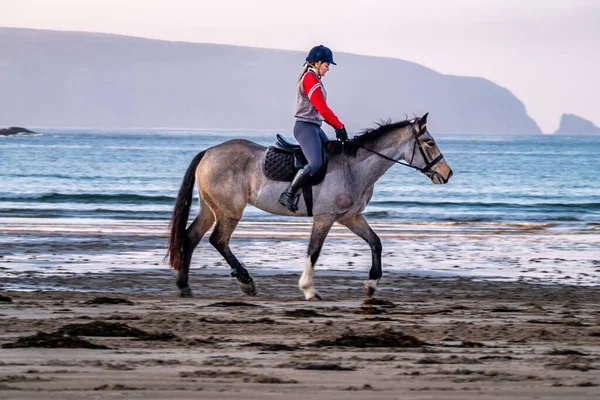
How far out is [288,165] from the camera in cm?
1044

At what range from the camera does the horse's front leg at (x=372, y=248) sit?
10.5m

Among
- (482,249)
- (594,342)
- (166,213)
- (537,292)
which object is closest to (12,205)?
(166,213)

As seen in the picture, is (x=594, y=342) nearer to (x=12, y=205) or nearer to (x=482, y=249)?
(x=482, y=249)

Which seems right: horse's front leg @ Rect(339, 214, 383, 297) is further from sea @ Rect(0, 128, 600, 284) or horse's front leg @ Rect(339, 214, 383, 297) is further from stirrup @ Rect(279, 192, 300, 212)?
sea @ Rect(0, 128, 600, 284)

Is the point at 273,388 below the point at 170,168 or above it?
above

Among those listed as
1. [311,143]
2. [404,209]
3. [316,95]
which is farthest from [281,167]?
[404,209]

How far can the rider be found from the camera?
401 inches

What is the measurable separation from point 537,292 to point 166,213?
15.1 meters

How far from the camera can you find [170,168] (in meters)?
54.7

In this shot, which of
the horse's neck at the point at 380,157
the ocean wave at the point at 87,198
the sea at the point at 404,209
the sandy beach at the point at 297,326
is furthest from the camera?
the ocean wave at the point at 87,198

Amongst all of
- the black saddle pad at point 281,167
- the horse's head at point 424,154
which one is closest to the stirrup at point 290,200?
the black saddle pad at point 281,167

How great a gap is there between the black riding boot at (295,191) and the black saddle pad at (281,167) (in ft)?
0.35

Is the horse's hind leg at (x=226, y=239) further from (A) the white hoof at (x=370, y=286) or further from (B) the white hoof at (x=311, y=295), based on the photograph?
(A) the white hoof at (x=370, y=286)

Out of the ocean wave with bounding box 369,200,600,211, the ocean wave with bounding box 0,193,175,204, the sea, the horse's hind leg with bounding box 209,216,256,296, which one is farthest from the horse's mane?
the ocean wave with bounding box 0,193,175,204
